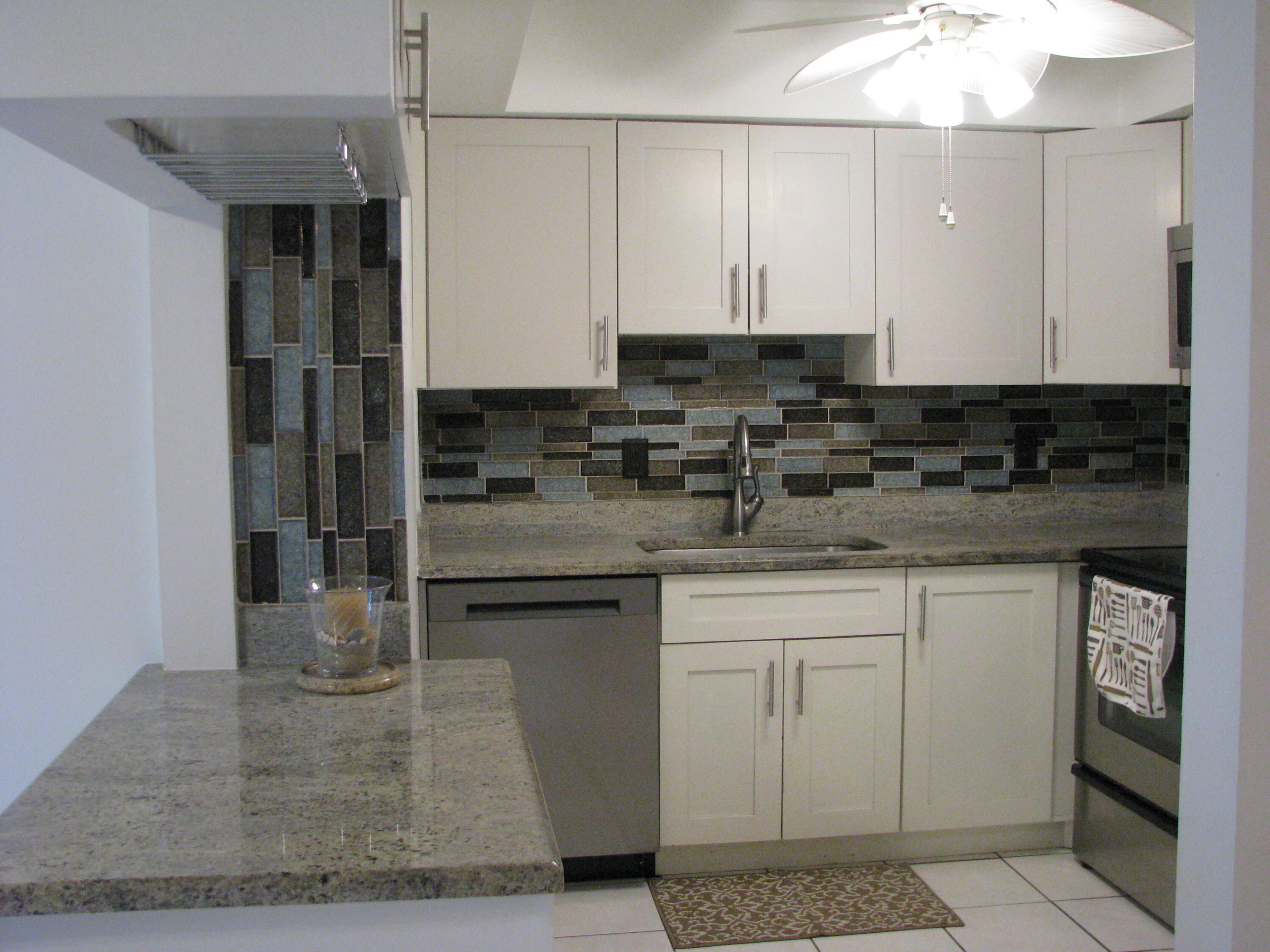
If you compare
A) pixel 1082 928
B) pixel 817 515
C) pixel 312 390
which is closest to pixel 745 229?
pixel 817 515

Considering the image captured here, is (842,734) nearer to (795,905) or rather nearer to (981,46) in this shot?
(795,905)

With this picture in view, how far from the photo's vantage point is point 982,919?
2.76 metres

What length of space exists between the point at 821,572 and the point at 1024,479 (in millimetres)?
1053

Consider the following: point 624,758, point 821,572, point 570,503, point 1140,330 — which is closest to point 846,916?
point 624,758

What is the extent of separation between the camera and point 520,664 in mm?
2871

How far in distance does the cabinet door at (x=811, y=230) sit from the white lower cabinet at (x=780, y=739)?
0.95 m

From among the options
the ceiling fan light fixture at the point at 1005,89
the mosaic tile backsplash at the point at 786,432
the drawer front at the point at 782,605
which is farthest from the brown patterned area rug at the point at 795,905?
the ceiling fan light fixture at the point at 1005,89

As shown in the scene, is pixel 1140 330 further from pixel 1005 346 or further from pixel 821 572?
pixel 821 572

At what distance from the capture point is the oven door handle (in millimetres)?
2707

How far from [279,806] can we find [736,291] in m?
2.21

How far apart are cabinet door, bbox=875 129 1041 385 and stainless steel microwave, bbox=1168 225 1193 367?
382 millimetres

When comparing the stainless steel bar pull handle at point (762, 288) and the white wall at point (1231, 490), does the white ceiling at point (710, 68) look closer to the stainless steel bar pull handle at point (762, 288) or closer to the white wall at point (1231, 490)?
the stainless steel bar pull handle at point (762, 288)

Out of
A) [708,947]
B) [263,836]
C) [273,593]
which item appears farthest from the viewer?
[708,947]

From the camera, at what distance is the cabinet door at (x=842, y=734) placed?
119 inches
